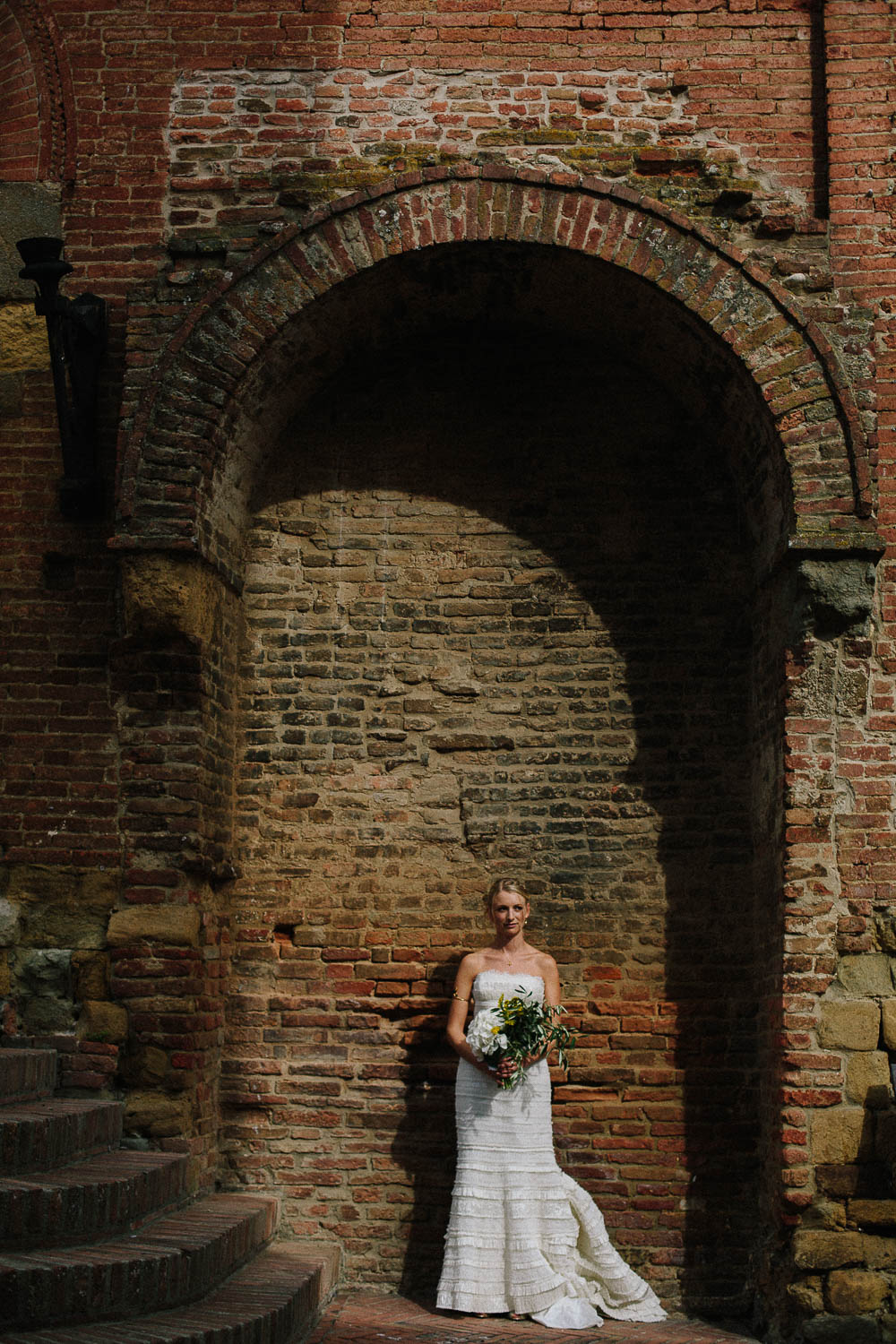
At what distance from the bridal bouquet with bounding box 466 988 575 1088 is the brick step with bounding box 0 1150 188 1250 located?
4.59 ft

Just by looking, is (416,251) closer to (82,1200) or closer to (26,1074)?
(26,1074)

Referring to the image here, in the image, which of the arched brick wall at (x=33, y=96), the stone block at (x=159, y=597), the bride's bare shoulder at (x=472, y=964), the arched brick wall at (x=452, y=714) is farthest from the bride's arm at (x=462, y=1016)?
the arched brick wall at (x=33, y=96)

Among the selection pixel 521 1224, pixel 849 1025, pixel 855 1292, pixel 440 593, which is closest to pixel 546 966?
pixel 521 1224

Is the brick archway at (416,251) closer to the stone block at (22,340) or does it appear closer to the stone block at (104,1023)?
the stone block at (22,340)

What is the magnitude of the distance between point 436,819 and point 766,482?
90.7 inches

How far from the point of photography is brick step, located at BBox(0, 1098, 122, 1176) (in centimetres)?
470

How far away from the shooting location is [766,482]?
20.4 ft

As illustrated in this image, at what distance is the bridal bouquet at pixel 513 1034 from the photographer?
5660 mm

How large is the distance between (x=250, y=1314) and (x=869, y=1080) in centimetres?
270

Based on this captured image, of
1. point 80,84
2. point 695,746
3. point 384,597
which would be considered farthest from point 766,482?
point 80,84

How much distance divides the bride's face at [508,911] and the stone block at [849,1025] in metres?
1.38

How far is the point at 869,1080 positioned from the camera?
18.0 feet

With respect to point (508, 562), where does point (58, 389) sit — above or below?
above

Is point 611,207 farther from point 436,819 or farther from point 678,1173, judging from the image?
point 678,1173
